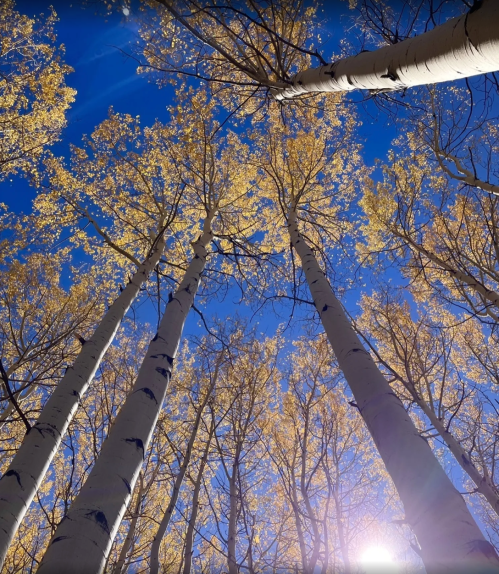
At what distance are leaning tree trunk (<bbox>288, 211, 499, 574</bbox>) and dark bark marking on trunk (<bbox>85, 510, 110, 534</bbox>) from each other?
1.22 meters

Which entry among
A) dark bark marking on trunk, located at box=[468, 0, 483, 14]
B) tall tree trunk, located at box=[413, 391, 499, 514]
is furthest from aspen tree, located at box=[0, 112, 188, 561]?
tall tree trunk, located at box=[413, 391, 499, 514]

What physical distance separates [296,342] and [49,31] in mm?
10209

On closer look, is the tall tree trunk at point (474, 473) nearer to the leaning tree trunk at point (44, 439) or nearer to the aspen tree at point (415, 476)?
the aspen tree at point (415, 476)

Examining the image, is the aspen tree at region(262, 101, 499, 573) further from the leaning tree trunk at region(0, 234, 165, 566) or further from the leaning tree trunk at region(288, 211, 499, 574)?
the leaning tree trunk at region(0, 234, 165, 566)

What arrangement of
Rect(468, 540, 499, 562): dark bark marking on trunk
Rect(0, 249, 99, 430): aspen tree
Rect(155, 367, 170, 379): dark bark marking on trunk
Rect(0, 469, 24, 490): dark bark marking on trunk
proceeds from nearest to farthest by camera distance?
Rect(468, 540, 499, 562): dark bark marking on trunk → Rect(0, 469, 24, 490): dark bark marking on trunk → Rect(155, 367, 170, 379): dark bark marking on trunk → Rect(0, 249, 99, 430): aspen tree

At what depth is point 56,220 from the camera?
5891 mm

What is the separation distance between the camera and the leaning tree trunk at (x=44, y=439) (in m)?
1.84

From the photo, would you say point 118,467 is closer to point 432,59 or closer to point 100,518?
point 100,518

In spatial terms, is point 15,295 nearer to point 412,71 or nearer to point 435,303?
point 412,71

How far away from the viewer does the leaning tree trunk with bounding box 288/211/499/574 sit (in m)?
1.04

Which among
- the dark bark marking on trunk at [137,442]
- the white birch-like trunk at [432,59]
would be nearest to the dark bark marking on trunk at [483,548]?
the dark bark marking on trunk at [137,442]

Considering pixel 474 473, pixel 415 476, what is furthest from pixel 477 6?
pixel 474 473

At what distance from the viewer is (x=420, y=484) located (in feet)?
4.11

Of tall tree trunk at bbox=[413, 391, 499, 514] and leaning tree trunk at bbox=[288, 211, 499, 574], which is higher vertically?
tall tree trunk at bbox=[413, 391, 499, 514]
